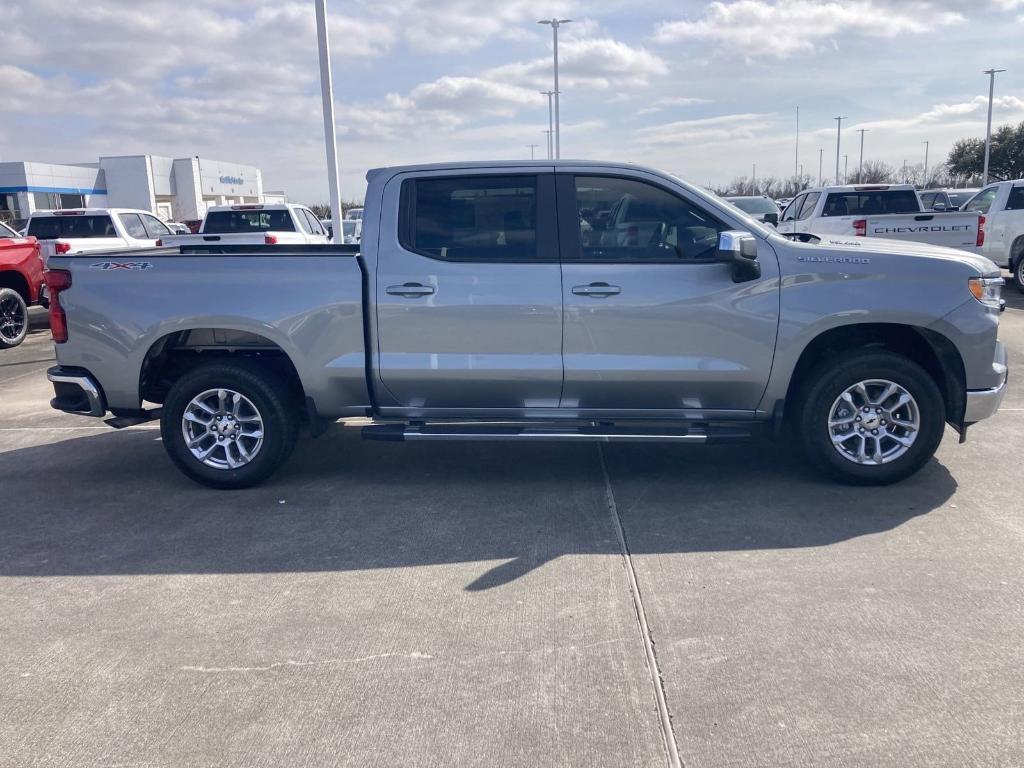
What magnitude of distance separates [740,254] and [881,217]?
9252 mm

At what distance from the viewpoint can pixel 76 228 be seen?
16547 mm

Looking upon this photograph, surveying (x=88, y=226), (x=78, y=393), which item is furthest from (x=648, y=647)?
(x=88, y=226)

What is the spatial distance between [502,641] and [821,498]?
8.66 ft

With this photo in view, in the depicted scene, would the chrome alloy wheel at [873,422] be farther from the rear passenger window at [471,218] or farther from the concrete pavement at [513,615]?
the rear passenger window at [471,218]

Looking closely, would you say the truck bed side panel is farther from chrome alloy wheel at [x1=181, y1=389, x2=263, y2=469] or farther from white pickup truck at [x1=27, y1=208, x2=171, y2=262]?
white pickup truck at [x1=27, y1=208, x2=171, y2=262]

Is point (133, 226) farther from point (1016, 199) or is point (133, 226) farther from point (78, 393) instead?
point (1016, 199)

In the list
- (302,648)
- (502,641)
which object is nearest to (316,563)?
(302,648)

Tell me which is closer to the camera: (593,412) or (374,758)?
(374,758)

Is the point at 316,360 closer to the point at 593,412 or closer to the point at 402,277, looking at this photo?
the point at 402,277

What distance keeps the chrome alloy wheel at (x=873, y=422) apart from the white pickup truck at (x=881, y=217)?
6.90m

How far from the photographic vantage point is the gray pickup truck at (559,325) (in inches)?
220

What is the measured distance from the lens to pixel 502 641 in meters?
3.90

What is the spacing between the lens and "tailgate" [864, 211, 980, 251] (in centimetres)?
1341

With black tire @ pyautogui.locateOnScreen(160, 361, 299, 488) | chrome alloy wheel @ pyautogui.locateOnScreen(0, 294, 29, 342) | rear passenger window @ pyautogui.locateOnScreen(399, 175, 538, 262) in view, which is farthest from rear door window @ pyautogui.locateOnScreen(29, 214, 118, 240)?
rear passenger window @ pyautogui.locateOnScreen(399, 175, 538, 262)
